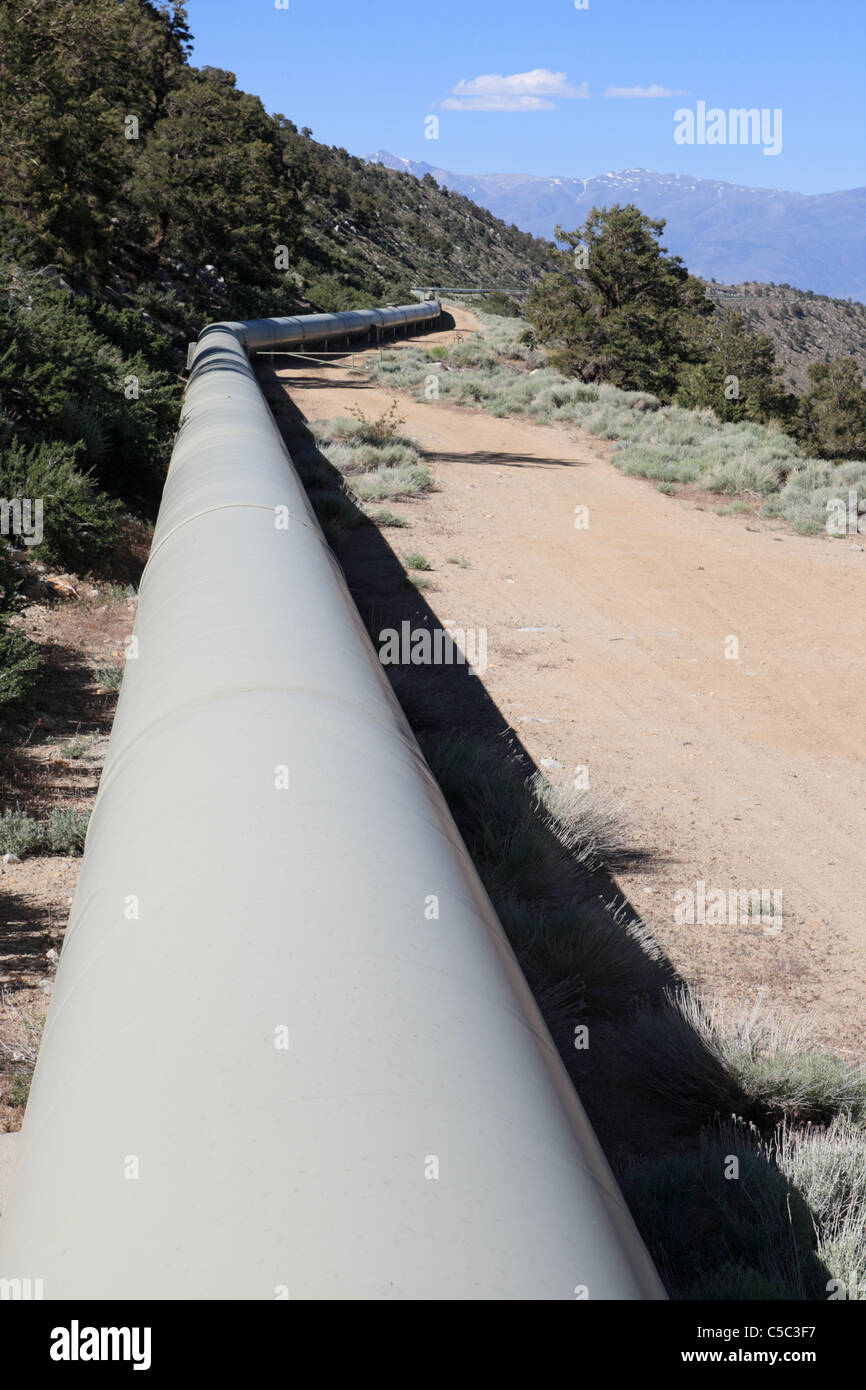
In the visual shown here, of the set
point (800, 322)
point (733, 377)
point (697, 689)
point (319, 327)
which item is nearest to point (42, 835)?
point (697, 689)

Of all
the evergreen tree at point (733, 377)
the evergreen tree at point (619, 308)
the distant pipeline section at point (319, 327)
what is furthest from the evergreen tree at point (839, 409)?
the evergreen tree at point (619, 308)

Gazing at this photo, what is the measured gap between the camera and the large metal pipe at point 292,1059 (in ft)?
5.02

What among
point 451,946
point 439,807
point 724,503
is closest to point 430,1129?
point 451,946

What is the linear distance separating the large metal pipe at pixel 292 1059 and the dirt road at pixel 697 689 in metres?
2.84

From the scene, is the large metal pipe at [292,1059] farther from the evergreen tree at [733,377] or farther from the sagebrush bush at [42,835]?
the evergreen tree at [733,377]

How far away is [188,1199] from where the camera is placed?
1.57 meters

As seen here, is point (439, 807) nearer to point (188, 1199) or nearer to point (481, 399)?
point (188, 1199)

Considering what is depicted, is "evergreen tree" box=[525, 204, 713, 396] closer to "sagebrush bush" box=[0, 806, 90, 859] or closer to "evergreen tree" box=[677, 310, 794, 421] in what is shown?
"evergreen tree" box=[677, 310, 794, 421]

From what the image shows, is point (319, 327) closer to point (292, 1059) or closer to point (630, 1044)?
point (630, 1044)

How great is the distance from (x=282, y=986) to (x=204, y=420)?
840 cm

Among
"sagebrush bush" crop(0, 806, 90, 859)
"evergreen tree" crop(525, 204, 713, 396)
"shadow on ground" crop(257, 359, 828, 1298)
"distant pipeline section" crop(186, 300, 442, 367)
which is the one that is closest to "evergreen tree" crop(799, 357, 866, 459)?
"distant pipeline section" crop(186, 300, 442, 367)

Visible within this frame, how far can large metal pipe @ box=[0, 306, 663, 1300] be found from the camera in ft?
5.02

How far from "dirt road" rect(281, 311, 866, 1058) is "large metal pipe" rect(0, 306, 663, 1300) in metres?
2.84

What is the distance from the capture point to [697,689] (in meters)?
8.60
